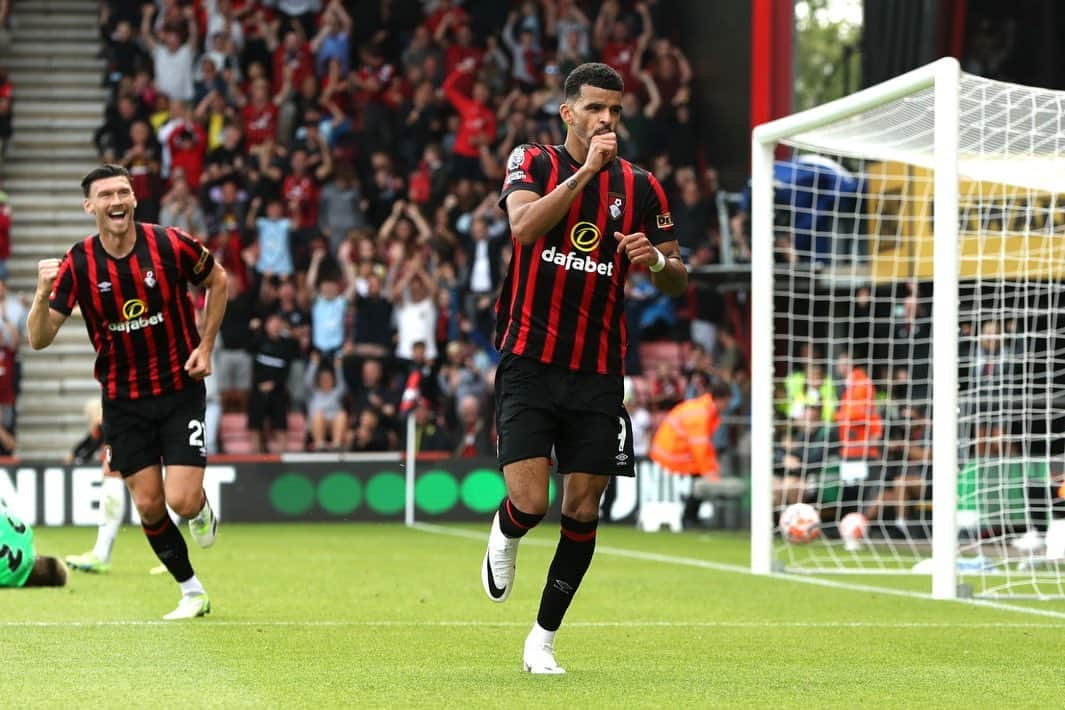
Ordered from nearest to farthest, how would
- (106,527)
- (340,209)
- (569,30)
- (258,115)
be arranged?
1. (106,527)
2. (340,209)
3. (258,115)
4. (569,30)

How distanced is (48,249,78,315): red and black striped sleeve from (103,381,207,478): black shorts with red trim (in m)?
0.55

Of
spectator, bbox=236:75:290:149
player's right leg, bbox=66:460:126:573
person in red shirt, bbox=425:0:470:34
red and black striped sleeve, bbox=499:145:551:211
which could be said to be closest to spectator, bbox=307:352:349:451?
spectator, bbox=236:75:290:149

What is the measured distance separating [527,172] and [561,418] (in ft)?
3.05

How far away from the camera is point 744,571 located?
13555 millimetres

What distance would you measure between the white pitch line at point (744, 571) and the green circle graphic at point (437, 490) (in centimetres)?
82

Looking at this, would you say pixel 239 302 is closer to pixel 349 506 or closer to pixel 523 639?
pixel 349 506

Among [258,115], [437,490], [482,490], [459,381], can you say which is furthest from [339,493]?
[258,115]

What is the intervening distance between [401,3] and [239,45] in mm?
2535

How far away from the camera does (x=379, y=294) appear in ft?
70.3

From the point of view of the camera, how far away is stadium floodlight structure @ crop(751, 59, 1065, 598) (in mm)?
11258

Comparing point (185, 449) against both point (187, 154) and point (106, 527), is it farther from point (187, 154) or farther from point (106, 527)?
point (187, 154)

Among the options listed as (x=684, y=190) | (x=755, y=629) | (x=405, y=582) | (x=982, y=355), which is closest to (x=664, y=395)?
(x=684, y=190)

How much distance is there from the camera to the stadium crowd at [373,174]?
21.2 m

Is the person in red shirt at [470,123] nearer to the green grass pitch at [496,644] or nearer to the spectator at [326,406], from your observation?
the spectator at [326,406]
